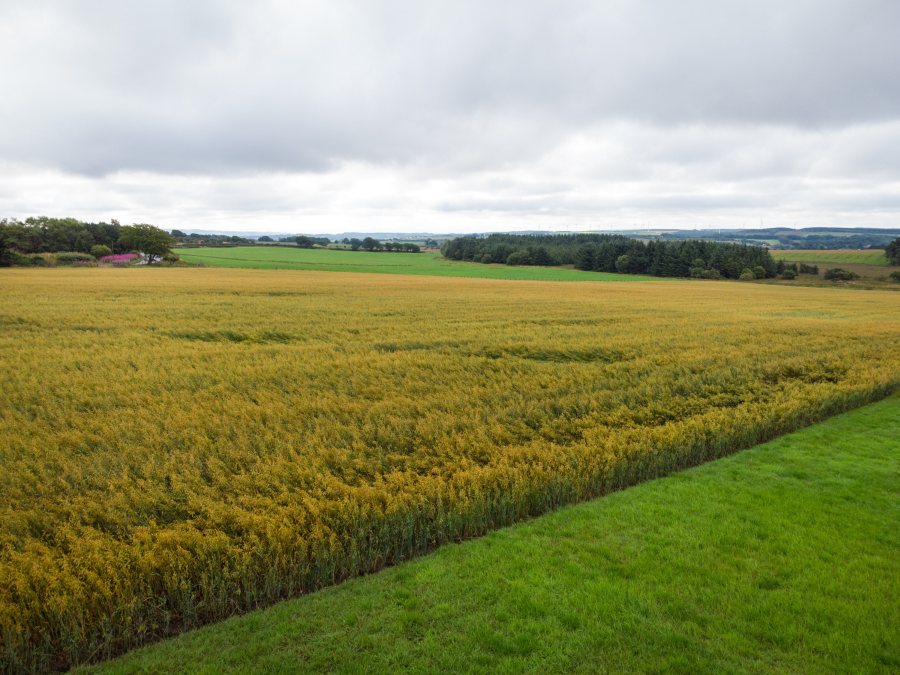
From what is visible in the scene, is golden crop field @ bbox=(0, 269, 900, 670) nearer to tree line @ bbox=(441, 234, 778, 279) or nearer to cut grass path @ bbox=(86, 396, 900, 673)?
cut grass path @ bbox=(86, 396, 900, 673)

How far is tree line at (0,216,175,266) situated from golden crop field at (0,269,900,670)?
85380mm

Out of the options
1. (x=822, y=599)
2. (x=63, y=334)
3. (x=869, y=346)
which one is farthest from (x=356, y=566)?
(x=869, y=346)

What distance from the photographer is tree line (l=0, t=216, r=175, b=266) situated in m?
104

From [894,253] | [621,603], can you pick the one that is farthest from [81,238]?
[894,253]

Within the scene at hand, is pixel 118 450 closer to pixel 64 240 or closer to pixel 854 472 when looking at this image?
pixel 854 472

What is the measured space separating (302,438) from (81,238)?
437 ft

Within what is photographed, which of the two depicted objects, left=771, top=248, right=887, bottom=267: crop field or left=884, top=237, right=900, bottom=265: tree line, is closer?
left=884, top=237, right=900, bottom=265: tree line

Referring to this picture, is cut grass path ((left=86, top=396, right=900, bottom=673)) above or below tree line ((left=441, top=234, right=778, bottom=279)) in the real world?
below

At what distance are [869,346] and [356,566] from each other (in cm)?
2957

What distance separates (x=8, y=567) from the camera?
6566 millimetres

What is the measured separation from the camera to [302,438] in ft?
39.0

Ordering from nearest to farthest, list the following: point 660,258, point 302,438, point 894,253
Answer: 1. point 302,438
2. point 660,258
3. point 894,253

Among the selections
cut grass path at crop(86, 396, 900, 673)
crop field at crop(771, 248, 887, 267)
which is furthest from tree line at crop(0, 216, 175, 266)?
crop field at crop(771, 248, 887, 267)

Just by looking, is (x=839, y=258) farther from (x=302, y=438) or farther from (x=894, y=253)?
(x=302, y=438)
